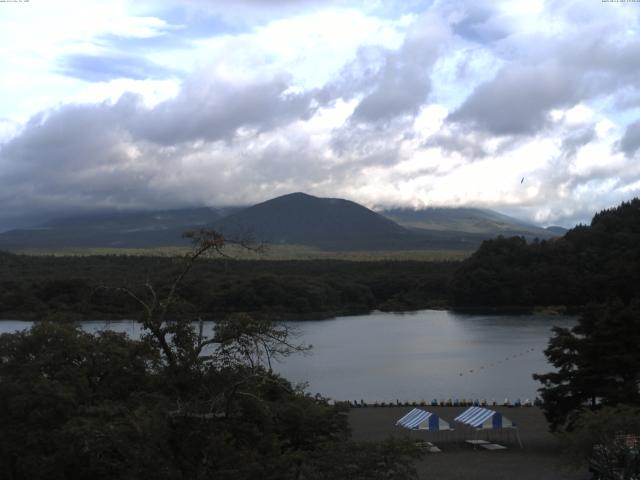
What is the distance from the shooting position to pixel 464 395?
1156 inches

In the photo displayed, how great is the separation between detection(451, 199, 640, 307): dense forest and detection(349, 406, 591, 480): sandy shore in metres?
40.1

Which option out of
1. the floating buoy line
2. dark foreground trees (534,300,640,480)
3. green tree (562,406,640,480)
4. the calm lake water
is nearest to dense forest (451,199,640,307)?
the calm lake water

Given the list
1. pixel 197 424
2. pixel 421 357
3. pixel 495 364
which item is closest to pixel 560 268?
pixel 421 357

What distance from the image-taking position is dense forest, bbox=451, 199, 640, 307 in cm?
6184

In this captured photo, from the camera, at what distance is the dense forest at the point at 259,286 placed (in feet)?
185

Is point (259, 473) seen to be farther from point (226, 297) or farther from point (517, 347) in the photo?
point (226, 297)

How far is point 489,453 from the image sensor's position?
731 inches

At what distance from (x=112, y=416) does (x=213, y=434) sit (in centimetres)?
274

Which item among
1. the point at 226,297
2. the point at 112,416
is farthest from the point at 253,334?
the point at 226,297

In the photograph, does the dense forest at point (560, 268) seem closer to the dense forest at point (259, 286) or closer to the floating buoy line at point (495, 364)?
the dense forest at point (259, 286)

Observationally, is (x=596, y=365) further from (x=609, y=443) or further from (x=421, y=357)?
(x=421, y=357)

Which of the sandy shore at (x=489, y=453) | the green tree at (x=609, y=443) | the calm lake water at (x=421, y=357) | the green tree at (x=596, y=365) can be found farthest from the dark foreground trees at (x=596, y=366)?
the calm lake water at (x=421, y=357)

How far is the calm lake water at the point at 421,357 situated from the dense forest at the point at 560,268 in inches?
228

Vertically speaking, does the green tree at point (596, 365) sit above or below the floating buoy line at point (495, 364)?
above
